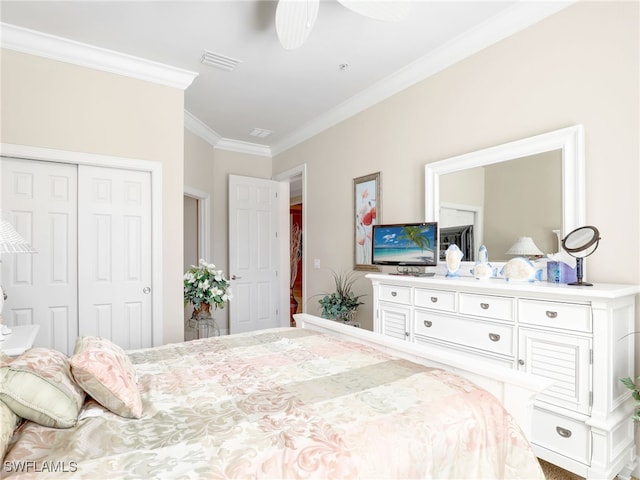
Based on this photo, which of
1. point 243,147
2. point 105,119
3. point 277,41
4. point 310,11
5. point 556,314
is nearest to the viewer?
point 556,314

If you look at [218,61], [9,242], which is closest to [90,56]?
[218,61]

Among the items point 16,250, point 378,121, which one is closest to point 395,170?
point 378,121

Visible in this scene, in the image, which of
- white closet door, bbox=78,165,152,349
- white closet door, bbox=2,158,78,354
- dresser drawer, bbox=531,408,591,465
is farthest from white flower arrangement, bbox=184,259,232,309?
dresser drawer, bbox=531,408,591,465

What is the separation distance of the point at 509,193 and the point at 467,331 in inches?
38.4

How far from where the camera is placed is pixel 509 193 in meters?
2.41

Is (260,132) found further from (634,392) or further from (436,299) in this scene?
(634,392)

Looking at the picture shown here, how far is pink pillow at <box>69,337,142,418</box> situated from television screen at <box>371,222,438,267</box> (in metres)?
2.14

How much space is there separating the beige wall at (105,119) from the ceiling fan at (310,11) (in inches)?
64.0

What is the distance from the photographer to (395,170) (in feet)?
10.9

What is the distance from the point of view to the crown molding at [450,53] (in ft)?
7.48

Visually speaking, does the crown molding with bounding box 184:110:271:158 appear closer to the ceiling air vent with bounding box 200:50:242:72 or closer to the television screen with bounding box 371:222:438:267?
the ceiling air vent with bounding box 200:50:242:72

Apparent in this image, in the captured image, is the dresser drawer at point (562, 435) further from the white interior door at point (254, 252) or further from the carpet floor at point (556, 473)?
the white interior door at point (254, 252)

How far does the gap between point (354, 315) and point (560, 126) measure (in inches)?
96.2

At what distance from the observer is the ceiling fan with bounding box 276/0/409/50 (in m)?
1.87
